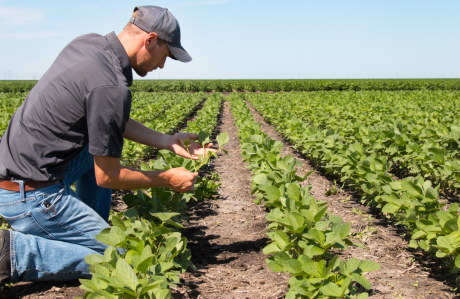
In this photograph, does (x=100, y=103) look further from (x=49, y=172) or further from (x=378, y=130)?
(x=378, y=130)

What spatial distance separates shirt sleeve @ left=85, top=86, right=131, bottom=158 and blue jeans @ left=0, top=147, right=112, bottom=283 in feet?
1.74

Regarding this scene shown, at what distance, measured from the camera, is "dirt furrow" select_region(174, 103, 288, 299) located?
2.37 m

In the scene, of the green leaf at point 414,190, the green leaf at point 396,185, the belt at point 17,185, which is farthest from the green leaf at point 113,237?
the green leaf at point 396,185

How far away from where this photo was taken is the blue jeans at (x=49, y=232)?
80.7 inches

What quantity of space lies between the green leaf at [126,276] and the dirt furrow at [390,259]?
5.28 ft

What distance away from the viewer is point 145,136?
267cm

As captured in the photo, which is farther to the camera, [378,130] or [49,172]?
[378,130]

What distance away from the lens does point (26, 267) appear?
2094mm

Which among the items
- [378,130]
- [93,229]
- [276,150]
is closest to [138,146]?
[276,150]

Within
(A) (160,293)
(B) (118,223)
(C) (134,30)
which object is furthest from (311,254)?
(C) (134,30)

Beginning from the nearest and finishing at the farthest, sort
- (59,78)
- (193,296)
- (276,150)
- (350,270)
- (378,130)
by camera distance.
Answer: (350,270) → (59,78) → (193,296) → (276,150) → (378,130)

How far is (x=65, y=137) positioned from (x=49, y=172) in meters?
0.24

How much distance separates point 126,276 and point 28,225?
106 centimetres

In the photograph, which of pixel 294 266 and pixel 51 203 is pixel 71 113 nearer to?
pixel 51 203
